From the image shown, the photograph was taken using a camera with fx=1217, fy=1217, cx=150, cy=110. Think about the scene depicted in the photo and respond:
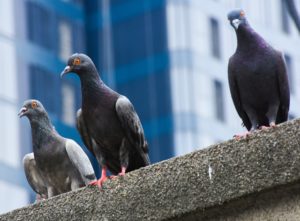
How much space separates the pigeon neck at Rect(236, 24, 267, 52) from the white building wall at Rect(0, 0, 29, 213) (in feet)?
112

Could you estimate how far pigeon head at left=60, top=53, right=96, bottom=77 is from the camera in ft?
38.2

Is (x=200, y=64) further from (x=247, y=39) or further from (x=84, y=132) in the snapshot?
(x=247, y=39)

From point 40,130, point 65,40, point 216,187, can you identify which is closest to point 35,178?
point 40,130

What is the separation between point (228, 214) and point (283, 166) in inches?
20.9

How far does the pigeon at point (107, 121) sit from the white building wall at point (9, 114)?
3320 cm

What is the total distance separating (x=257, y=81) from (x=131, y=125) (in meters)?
1.33

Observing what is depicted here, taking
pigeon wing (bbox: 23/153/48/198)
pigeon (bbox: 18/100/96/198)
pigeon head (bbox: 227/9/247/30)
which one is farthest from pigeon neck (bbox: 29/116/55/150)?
pigeon head (bbox: 227/9/247/30)

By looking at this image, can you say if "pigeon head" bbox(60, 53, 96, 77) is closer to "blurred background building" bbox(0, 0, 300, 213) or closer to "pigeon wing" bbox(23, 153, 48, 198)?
"pigeon wing" bbox(23, 153, 48, 198)

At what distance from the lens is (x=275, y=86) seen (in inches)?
430

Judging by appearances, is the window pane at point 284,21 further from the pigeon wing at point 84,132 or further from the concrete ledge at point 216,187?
the concrete ledge at point 216,187

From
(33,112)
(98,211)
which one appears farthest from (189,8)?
(98,211)

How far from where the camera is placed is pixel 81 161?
11758 millimetres

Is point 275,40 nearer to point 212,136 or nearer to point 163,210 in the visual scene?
point 212,136

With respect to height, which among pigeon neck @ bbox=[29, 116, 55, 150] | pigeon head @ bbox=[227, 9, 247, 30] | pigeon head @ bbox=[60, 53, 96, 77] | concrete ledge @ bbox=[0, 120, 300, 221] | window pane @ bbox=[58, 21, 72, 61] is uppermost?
window pane @ bbox=[58, 21, 72, 61]
